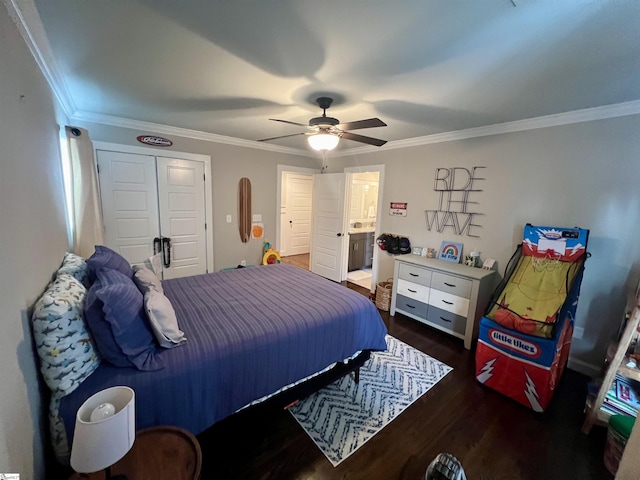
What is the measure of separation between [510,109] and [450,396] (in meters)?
2.56

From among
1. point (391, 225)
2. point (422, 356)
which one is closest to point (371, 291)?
point (391, 225)

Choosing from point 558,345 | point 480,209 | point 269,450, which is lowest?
point 269,450

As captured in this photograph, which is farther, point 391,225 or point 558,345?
point 391,225

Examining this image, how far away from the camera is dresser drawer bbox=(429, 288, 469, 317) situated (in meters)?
2.91

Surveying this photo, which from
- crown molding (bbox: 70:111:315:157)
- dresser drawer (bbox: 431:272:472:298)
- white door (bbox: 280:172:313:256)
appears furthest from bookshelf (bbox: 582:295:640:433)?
white door (bbox: 280:172:313:256)

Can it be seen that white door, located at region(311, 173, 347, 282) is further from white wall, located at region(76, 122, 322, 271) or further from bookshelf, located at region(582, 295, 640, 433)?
bookshelf, located at region(582, 295, 640, 433)

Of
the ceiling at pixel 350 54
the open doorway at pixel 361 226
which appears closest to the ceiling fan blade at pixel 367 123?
the ceiling at pixel 350 54

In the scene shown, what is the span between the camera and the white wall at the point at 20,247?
0.88 m

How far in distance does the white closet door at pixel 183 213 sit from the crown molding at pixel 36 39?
1.44 m

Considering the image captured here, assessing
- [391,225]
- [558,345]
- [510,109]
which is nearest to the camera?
[558,345]

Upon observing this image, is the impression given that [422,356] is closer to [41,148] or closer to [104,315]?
[104,315]

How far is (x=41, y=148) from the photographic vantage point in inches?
62.6

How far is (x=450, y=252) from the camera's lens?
11.1 feet

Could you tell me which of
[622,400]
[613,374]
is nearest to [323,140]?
[613,374]
